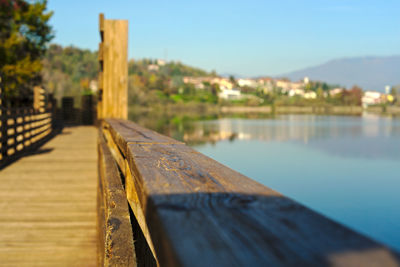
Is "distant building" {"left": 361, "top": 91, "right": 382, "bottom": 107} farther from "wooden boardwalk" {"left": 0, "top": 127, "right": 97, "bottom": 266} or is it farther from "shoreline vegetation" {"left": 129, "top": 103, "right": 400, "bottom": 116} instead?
"wooden boardwalk" {"left": 0, "top": 127, "right": 97, "bottom": 266}

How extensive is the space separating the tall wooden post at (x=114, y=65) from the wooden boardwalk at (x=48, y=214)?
3.76 ft

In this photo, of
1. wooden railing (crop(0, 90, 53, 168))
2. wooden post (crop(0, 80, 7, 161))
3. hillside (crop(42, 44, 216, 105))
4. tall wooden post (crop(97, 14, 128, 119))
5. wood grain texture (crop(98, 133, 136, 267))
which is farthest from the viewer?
hillside (crop(42, 44, 216, 105))

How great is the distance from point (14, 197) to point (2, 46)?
552 inches

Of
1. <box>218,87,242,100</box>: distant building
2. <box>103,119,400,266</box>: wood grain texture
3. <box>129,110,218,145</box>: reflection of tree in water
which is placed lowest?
<box>129,110,218,145</box>: reflection of tree in water

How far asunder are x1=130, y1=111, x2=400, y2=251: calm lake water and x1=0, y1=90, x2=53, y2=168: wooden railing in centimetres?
661

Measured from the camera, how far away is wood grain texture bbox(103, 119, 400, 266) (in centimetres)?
54

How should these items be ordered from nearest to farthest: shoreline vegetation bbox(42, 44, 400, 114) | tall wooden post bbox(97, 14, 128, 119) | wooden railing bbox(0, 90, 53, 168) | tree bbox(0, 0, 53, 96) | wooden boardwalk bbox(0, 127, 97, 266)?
1. wooden boardwalk bbox(0, 127, 97, 266)
2. tall wooden post bbox(97, 14, 128, 119)
3. wooden railing bbox(0, 90, 53, 168)
4. tree bbox(0, 0, 53, 96)
5. shoreline vegetation bbox(42, 44, 400, 114)

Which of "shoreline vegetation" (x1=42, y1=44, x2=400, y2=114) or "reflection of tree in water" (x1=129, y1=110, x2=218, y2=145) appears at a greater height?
"shoreline vegetation" (x1=42, y1=44, x2=400, y2=114)

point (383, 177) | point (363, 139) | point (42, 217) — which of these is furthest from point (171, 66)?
point (42, 217)

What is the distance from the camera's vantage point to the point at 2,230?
3.57m

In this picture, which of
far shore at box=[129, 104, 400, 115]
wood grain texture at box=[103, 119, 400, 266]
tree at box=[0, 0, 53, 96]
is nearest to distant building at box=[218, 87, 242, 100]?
far shore at box=[129, 104, 400, 115]

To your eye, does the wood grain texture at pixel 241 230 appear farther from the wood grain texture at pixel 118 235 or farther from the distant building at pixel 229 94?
the distant building at pixel 229 94

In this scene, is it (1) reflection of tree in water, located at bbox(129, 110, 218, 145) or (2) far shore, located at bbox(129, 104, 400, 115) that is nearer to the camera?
(1) reflection of tree in water, located at bbox(129, 110, 218, 145)

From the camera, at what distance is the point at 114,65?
5.51 meters
